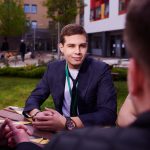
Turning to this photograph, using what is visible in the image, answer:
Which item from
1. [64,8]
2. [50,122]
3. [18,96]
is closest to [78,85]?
[50,122]

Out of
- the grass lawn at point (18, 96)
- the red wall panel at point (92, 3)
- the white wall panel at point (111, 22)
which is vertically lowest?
the grass lawn at point (18, 96)

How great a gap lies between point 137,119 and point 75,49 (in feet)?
6.22

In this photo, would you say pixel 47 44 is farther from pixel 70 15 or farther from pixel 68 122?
pixel 68 122

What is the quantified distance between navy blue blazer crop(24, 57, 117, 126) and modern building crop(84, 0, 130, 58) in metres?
24.5

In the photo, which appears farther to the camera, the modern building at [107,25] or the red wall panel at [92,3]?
the red wall panel at [92,3]

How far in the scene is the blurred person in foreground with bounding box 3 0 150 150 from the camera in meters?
0.54

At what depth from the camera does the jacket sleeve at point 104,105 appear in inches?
81.0

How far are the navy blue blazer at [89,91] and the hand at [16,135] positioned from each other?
68 centimetres

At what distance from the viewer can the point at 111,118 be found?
2.18 metres

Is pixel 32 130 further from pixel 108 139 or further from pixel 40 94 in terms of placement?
pixel 108 139

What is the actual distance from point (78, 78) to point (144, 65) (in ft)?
6.10

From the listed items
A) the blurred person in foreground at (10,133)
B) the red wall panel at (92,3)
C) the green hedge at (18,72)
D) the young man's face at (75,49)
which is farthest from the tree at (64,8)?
the blurred person in foreground at (10,133)

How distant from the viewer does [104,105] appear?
2221mm

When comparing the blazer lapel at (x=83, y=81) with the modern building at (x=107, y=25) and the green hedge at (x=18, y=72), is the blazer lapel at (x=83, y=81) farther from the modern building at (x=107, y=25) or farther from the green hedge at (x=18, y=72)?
the modern building at (x=107, y=25)
